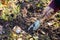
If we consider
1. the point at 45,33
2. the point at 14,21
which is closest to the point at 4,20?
the point at 14,21

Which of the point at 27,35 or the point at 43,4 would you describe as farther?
the point at 43,4

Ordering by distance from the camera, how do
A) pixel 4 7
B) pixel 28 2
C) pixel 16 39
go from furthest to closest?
pixel 28 2 < pixel 4 7 < pixel 16 39

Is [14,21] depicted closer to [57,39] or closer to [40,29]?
[40,29]

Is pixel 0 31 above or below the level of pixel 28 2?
below

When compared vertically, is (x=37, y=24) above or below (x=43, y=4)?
below

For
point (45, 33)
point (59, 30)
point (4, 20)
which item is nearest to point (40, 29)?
point (45, 33)

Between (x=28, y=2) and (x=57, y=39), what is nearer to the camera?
(x=57, y=39)

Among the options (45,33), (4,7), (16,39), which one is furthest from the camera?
(4,7)

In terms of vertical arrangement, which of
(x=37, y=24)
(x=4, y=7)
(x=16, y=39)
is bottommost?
(x=16, y=39)

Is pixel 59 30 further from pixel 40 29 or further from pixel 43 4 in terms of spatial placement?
pixel 43 4
